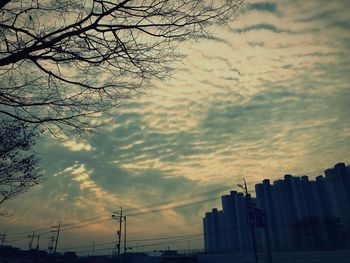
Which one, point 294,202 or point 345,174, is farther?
point 294,202

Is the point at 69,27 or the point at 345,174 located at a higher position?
the point at 345,174

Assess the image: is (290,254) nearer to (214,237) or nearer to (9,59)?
(9,59)

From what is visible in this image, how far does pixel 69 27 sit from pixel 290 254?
39566 mm

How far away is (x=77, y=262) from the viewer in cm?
6775

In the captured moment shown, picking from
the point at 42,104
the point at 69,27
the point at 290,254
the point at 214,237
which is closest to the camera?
the point at 69,27

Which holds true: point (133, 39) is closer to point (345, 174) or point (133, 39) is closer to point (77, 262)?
point (345, 174)

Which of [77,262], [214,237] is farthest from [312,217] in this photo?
[77,262]

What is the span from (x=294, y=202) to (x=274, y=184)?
5910 millimetres

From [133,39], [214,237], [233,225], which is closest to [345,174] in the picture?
[233,225]

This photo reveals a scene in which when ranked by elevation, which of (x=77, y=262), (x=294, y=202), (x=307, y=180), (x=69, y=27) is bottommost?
(x=77, y=262)

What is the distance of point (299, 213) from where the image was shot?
62500mm

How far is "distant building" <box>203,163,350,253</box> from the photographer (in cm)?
5416

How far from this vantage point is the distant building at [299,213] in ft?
178

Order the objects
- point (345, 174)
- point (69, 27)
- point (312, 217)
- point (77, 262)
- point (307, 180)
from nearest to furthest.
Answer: point (69, 27) < point (345, 174) < point (312, 217) < point (307, 180) < point (77, 262)
